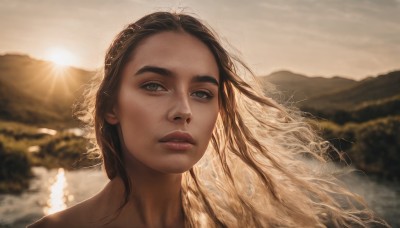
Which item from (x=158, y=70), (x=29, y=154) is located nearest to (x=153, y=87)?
(x=158, y=70)

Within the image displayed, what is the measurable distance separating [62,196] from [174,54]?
343 inches

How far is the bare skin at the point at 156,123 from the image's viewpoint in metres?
2.50

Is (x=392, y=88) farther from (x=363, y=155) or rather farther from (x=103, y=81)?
(x=103, y=81)

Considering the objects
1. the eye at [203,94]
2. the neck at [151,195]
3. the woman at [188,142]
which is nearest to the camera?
the woman at [188,142]

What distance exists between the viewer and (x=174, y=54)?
2627 millimetres

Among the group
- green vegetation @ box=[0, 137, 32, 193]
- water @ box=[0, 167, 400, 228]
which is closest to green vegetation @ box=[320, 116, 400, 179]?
water @ box=[0, 167, 400, 228]

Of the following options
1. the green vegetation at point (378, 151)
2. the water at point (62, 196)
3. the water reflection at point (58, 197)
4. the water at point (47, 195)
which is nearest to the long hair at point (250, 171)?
the water at point (47, 195)

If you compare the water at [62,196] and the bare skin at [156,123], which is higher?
the bare skin at [156,123]

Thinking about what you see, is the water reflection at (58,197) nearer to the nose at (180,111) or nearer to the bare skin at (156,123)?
the bare skin at (156,123)

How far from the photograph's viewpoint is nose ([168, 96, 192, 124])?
2.48m

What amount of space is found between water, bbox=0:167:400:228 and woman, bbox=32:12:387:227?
5.63 m

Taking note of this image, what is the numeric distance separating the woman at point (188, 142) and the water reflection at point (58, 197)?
20.0ft

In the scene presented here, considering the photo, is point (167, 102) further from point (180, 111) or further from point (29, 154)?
point (29, 154)

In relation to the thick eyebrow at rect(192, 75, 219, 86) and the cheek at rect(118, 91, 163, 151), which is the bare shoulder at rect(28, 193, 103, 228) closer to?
the cheek at rect(118, 91, 163, 151)
